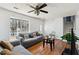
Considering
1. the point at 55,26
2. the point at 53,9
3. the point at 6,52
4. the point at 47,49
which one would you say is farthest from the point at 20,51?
the point at 53,9

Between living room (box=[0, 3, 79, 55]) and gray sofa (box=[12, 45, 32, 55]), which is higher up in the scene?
living room (box=[0, 3, 79, 55])

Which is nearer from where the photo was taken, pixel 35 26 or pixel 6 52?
pixel 6 52

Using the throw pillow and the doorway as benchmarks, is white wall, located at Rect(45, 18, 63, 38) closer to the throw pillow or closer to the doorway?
the doorway

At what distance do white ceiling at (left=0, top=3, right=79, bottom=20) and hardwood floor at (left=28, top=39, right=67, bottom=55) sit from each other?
1.83 ft

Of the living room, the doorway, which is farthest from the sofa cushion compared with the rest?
the doorway

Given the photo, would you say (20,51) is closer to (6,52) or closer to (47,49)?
(6,52)

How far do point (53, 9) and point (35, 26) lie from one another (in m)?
0.51

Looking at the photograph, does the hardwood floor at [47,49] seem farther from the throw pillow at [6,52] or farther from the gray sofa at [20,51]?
the throw pillow at [6,52]

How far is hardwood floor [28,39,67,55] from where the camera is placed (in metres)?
2.69

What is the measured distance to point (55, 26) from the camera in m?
2.76

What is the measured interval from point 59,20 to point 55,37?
37cm

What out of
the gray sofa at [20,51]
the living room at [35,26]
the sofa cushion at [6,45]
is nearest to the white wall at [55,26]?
the living room at [35,26]
